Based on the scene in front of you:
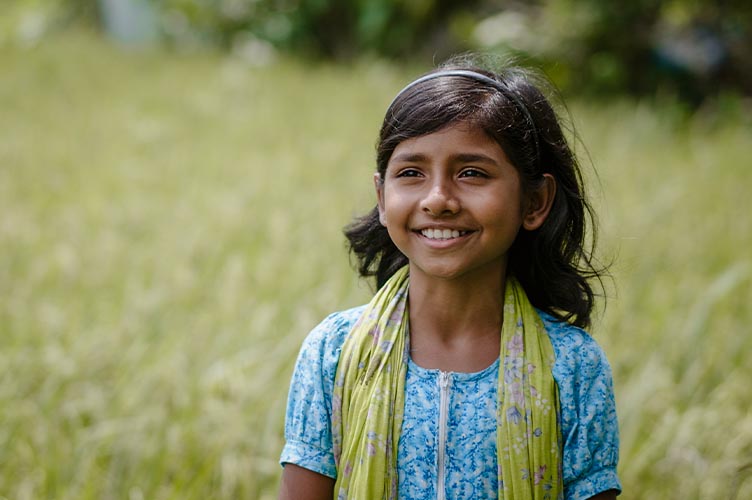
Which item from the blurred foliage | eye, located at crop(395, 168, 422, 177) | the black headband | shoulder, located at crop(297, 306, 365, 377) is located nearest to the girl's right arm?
shoulder, located at crop(297, 306, 365, 377)

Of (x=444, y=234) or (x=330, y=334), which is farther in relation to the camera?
(x=330, y=334)

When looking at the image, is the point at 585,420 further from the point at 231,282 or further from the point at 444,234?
the point at 231,282

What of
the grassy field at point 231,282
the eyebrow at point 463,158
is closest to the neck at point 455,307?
the eyebrow at point 463,158

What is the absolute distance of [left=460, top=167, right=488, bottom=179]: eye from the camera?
1543 mm

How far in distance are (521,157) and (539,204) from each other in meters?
0.13

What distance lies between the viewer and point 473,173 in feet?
5.08

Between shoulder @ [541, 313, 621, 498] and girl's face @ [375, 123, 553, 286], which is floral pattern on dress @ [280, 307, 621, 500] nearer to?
shoulder @ [541, 313, 621, 498]

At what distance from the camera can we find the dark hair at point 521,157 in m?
1.56

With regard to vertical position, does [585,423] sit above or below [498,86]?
below

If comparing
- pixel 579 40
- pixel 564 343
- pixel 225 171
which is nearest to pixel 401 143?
pixel 564 343

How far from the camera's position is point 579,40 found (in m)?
8.35

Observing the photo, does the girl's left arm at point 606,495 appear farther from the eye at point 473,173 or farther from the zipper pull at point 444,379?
the eye at point 473,173

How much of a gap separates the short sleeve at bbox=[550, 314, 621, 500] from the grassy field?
1.80ft

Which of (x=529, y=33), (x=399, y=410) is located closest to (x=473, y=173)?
(x=399, y=410)
